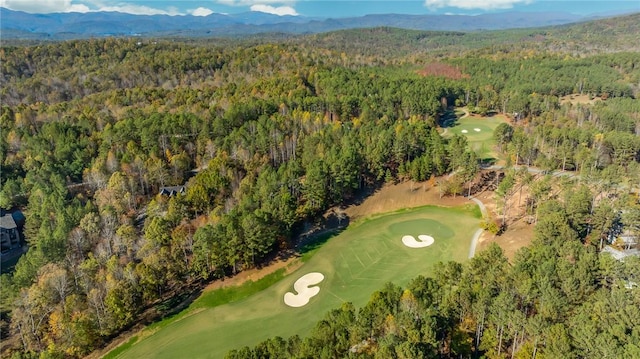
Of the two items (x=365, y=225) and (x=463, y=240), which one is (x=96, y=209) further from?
(x=463, y=240)

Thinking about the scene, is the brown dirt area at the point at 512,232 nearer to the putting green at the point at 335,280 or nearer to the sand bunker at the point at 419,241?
the putting green at the point at 335,280

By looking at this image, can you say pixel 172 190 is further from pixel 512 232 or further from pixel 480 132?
pixel 480 132

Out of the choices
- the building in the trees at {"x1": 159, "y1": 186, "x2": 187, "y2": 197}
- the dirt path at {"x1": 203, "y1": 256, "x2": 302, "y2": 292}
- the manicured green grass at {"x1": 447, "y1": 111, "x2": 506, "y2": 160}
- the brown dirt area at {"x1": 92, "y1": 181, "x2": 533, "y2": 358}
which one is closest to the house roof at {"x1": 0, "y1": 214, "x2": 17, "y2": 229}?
the building in the trees at {"x1": 159, "y1": 186, "x2": 187, "y2": 197}

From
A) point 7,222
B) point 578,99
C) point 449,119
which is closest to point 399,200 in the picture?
point 449,119

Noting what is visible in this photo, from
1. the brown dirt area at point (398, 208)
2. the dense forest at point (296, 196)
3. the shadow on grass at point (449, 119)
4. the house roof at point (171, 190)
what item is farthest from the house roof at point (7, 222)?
the shadow on grass at point (449, 119)

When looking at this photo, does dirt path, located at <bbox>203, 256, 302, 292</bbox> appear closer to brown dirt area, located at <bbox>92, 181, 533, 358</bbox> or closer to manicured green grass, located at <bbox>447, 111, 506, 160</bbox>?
brown dirt area, located at <bbox>92, 181, 533, 358</bbox>

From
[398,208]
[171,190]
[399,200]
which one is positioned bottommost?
[398,208]
